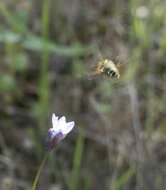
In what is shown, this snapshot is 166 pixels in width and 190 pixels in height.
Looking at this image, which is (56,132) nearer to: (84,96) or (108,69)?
(108,69)

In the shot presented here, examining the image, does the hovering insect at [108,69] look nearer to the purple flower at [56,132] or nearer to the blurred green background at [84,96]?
the purple flower at [56,132]

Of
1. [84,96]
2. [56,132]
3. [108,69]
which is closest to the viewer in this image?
[56,132]

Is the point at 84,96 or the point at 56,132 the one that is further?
the point at 84,96

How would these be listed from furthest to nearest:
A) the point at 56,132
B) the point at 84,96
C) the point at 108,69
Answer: the point at 84,96 → the point at 108,69 → the point at 56,132

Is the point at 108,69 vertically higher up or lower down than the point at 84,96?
lower down

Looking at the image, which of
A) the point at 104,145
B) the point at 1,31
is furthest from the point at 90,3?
the point at 104,145

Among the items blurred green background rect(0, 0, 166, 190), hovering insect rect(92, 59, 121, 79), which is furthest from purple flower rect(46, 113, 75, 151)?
blurred green background rect(0, 0, 166, 190)

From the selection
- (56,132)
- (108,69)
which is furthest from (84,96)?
(56,132)
